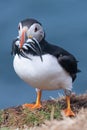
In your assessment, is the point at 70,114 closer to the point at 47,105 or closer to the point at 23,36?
the point at 47,105

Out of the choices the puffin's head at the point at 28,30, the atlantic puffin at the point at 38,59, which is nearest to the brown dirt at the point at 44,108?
the atlantic puffin at the point at 38,59

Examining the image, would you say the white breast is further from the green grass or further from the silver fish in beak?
the green grass

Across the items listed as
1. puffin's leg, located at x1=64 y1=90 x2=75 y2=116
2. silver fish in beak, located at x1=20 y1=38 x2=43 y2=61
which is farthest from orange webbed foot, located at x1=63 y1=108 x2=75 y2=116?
silver fish in beak, located at x1=20 y1=38 x2=43 y2=61

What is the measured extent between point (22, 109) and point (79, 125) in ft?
9.87

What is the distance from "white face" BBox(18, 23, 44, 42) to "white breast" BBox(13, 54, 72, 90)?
0.76 feet

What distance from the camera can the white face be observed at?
638 cm

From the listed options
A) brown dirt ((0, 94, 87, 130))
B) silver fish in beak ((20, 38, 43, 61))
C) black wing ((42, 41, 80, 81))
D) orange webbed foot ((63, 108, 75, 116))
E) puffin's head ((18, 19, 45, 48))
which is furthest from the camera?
orange webbed foot ((63, 108, 75, 116))

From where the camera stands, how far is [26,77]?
21.8 ft

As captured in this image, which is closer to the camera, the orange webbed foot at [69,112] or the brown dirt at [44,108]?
the brown dirt at [44,108]

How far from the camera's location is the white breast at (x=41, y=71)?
655 cm

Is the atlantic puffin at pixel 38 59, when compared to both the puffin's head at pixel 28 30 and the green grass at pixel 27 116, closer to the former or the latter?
the puffin's head at pixel 28 30

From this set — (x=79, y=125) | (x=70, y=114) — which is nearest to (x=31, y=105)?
(x=70, y=114)

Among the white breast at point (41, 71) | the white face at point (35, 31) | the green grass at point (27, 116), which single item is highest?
the white face at point (35, 31)

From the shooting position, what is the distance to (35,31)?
6.48 m
